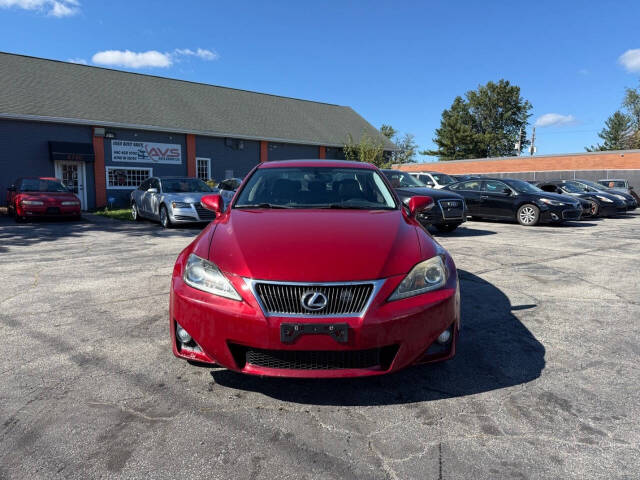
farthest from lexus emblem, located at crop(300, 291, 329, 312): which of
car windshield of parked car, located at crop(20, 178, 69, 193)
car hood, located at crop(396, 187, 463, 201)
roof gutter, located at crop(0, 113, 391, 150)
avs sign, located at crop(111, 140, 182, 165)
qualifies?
avs sign, located at crop(111, 140, 182, 165)

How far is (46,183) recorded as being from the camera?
14055 millimetres

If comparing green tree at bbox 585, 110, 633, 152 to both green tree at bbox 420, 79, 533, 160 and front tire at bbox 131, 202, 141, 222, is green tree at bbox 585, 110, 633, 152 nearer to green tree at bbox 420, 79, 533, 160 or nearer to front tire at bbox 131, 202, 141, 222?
green tree at bbox 420, 79, 533, 160

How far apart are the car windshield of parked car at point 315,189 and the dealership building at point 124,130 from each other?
59.4 feet

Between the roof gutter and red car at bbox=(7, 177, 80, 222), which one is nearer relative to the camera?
red car at bbox=(7, 177, 80, 222)

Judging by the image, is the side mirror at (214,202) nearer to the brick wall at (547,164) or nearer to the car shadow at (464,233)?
the car shadow at (464,233)

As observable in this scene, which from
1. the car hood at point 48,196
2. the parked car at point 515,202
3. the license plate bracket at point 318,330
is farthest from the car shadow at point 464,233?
the car hood at point 48,196

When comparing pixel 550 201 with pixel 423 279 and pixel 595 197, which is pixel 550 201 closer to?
pixel 595 197

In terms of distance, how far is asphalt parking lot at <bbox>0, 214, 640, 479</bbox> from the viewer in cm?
208

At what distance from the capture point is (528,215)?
13.3m

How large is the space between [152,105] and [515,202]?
1948cm

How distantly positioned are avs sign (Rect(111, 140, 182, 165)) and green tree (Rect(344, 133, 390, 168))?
453 inches

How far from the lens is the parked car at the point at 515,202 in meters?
13.0

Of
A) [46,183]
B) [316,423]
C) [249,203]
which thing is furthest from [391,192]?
[46,183]

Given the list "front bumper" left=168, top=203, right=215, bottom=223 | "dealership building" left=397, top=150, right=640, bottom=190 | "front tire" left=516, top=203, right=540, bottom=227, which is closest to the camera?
"front bumper" left=168, top=203, right=215, bottom=223
